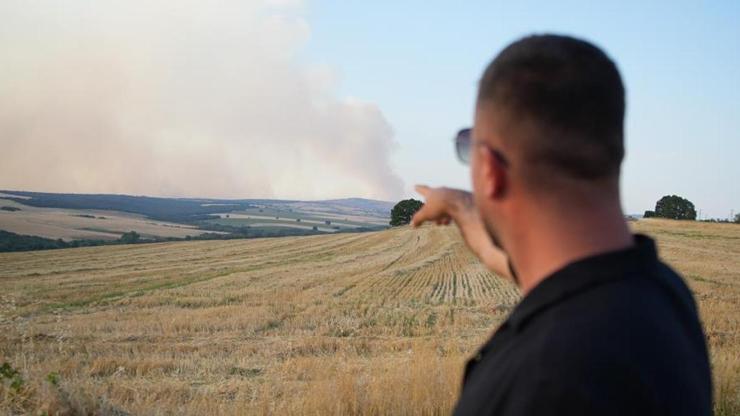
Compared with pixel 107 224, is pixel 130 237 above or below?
below

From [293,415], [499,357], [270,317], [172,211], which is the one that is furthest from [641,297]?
[172,211]

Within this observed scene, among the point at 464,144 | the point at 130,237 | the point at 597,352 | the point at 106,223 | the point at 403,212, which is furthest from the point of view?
the point at 106,223

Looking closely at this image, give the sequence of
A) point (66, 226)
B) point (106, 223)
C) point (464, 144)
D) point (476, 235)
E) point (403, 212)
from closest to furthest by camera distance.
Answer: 1. point (464, 144)
2. point (476, 235)
3. point (66, 226)
4. point (403, 212)
5. point (106, 223)

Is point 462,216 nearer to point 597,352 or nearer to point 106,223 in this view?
point 597,352

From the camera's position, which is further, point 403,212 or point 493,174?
point 403,212

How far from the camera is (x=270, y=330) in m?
17.3

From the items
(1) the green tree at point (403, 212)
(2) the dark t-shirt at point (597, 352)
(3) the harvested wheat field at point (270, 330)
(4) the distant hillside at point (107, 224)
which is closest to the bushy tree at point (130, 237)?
(4) the distant hillside at point (107, 224)

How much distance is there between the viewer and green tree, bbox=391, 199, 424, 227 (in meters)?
81.4

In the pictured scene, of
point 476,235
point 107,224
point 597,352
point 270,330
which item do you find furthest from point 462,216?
point 107,224

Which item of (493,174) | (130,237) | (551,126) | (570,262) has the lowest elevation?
(130,237)

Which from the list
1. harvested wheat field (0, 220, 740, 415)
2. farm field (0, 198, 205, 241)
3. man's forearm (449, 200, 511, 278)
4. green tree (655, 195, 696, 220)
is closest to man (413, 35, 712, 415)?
man's forearm (449, 200, 511, 278)

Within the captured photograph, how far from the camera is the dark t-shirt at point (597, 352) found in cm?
122

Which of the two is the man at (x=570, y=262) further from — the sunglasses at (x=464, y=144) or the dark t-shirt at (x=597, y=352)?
the sunglasses at (x=464, y=144)

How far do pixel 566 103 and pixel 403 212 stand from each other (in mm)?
82264
